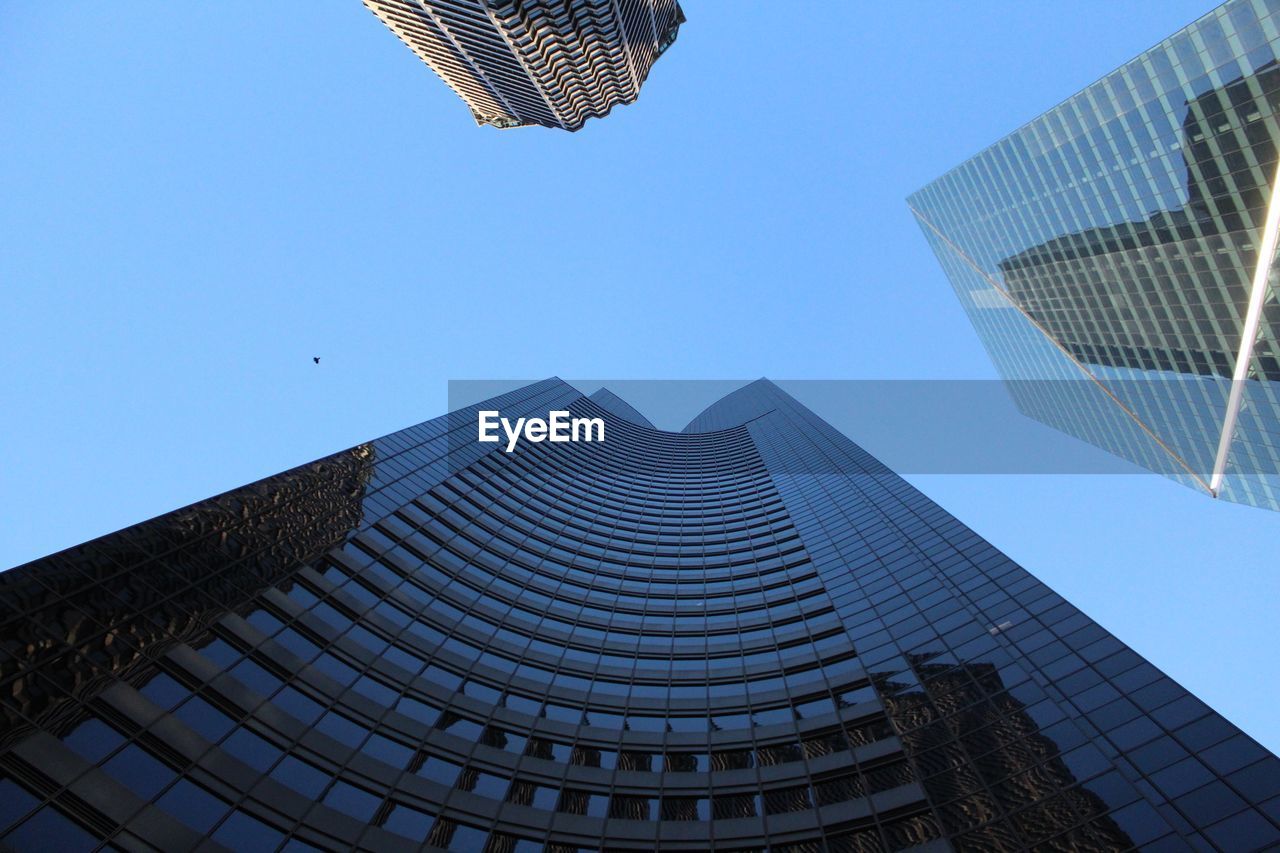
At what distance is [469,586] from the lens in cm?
3784

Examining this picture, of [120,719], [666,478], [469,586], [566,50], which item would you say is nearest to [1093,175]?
[666,478]

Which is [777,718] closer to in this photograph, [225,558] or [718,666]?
[718,666]

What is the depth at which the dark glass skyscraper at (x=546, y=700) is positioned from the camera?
20094 millimetres

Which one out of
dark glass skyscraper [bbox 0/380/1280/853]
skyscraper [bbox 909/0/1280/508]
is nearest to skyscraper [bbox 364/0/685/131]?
skyscraper [bbox 909/0/1280/508]

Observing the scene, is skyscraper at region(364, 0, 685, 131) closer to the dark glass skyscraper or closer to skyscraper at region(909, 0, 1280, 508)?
skyscraper at region(909, 0, 1280, 508)

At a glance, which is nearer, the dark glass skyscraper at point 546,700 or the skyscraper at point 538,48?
the dark glass skyscraper at point 546,700

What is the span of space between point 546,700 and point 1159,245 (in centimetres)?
6390

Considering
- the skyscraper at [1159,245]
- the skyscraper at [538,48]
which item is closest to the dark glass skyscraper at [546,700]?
the skyscraper at [1159,245]

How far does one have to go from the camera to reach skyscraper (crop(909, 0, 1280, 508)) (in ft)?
170

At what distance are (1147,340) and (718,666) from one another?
6503 cm

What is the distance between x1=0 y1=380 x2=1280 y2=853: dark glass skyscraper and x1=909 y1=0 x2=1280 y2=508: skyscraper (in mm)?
33742

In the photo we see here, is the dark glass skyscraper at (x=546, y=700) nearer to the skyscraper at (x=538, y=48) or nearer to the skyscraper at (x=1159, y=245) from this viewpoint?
the skyscraper at (x=1159, y=245)

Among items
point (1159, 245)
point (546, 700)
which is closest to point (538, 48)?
point (1159, 245)

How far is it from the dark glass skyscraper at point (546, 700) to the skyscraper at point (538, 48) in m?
78.8
